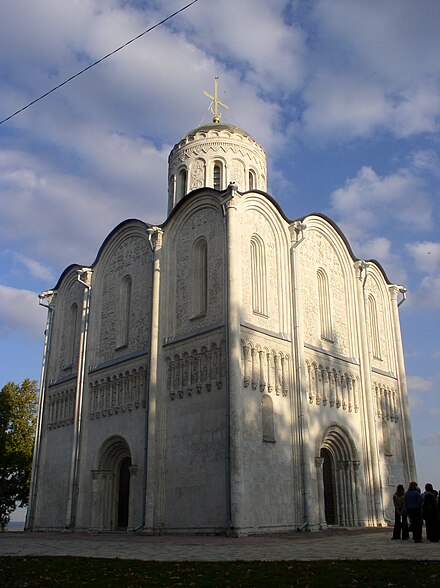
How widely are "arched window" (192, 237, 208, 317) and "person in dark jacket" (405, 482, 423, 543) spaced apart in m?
8.88

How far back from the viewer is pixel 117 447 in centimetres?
2194

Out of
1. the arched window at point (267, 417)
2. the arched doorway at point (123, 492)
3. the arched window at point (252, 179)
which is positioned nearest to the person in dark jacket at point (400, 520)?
the arched window at point (267, 417)

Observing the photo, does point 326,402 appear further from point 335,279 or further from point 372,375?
point 335,279

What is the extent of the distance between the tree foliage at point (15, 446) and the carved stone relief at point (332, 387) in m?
16.0

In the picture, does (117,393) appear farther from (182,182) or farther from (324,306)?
(182,182)

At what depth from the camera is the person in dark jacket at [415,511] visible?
13.8m

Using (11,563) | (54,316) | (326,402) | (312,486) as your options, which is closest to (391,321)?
(326,402)

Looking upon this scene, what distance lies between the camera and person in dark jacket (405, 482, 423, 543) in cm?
1376

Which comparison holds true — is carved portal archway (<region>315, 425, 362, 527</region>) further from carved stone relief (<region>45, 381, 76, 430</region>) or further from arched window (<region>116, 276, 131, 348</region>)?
carved stone relief (<region>45, 381, 76, 430</region>)

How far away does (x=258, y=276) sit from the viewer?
68.0 feet

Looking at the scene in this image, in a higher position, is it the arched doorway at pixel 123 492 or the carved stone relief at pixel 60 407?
the carved stone relief at pixel 60 407

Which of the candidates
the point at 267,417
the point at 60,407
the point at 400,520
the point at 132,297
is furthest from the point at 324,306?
the point at 60,407

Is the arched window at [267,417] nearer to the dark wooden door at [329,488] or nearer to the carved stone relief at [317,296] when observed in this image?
the carved stone relief at [317,296]

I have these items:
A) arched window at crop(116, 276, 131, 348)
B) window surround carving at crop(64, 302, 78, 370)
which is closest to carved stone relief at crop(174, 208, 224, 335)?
arched window at crop(116, 276, 131, 348)
